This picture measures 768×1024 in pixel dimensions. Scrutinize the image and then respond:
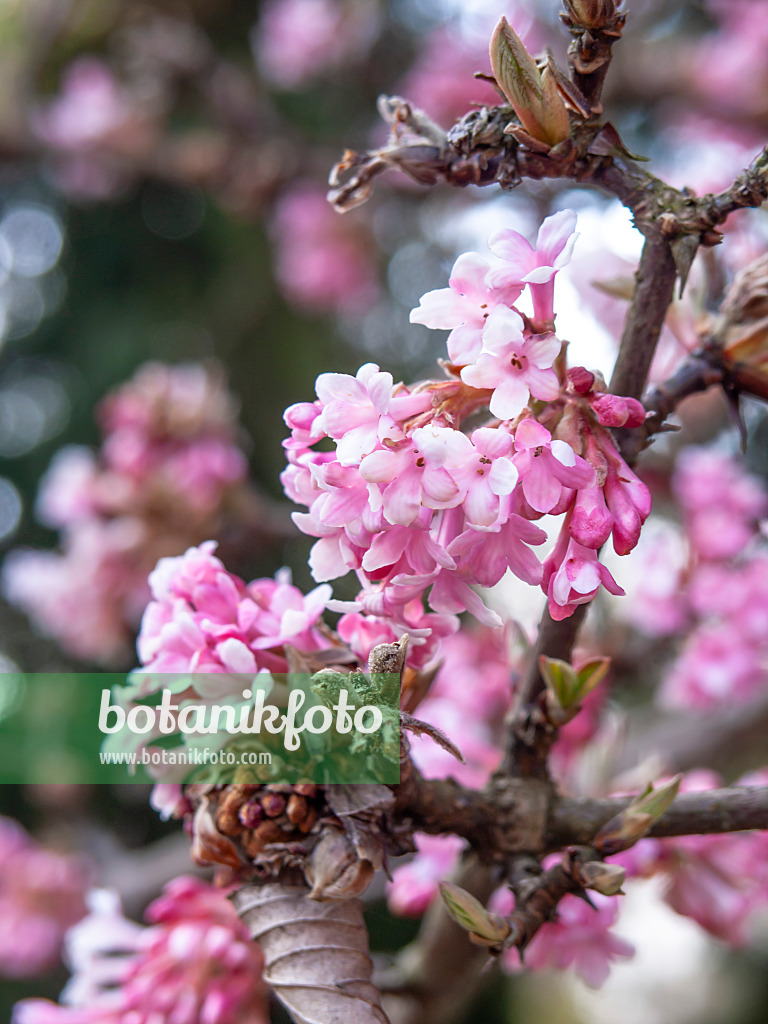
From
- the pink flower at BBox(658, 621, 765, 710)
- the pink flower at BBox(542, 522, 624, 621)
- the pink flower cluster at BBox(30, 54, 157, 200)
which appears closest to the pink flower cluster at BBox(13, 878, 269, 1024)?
the pink flower at BBox(542, 522, 624, 621)

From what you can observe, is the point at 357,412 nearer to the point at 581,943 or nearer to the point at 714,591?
the point at 581,943

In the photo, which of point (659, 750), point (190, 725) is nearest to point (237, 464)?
point (659, 750)

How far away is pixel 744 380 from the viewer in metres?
0.62

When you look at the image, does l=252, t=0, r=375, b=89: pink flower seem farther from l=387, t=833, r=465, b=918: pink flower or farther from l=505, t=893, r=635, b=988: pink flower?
l=505, t=893, r=635, b=988: pink flower

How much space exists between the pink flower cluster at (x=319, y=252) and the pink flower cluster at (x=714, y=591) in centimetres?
116

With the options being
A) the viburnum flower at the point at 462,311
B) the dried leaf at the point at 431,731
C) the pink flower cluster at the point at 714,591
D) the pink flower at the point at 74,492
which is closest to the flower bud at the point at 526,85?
the viburnum flower at the point at 462,311

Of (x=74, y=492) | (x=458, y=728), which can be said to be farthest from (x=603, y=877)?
(x=74, y=492)

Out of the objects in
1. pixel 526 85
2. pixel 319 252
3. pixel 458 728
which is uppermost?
pixel 319 252

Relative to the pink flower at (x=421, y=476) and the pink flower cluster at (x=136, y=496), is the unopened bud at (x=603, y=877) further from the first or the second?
the pink flower cluster at (x=136, y=496)

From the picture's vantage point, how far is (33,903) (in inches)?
61.3

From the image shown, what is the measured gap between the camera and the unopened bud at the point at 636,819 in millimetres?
557

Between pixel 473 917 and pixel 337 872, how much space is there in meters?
0.09

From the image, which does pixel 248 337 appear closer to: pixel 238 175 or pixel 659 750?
pixel 238 175

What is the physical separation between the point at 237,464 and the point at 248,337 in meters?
1.18
